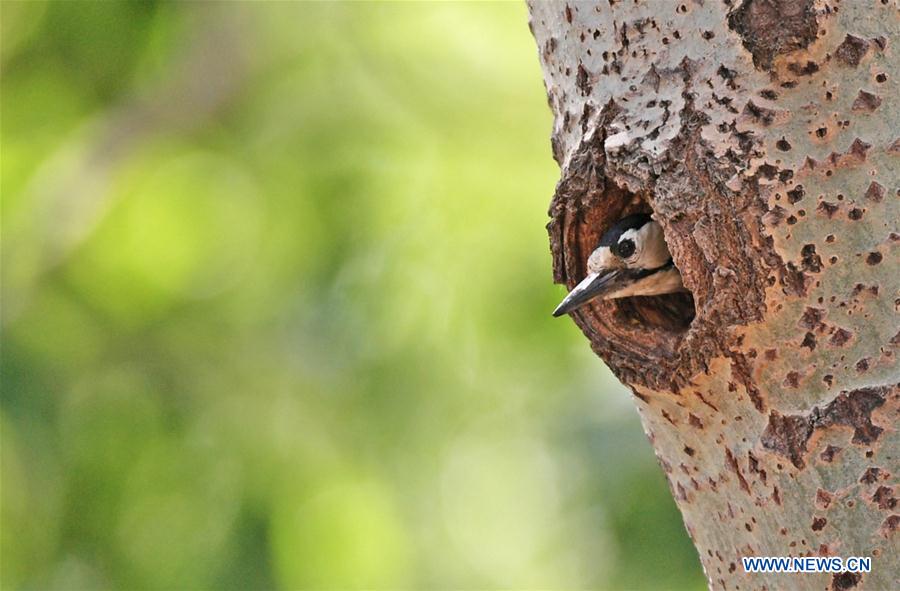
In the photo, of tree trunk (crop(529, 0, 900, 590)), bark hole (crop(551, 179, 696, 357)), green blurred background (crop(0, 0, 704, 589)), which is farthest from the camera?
green blurred background (crop(0, 0, 704, 589))

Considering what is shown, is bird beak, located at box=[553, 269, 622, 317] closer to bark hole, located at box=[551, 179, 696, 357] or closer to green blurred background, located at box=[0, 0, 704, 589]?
bark hole, located at box=[551, 179, 696, 357]

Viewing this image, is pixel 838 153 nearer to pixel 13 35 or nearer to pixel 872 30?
pixel 872 30

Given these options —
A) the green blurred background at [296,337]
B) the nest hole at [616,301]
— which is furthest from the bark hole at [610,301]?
the green blurred background at [296,337]

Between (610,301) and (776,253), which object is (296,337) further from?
(776,253)

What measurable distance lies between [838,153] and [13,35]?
3.92 m

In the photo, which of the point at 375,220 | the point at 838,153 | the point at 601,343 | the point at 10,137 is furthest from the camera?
the point at 10,137

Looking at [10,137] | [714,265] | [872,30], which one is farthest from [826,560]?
[10,137]

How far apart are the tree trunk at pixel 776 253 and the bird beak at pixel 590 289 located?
0.41 ft

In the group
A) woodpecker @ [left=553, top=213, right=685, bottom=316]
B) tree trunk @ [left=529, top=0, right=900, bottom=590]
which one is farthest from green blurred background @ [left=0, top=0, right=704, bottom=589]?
tree trunk @ [left=529, top=0, right=900, bottom=590]

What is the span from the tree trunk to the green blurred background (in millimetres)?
2672

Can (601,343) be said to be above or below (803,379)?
above

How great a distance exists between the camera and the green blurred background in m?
4.13

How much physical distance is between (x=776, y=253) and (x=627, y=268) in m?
0.25

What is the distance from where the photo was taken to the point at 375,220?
413 cm
